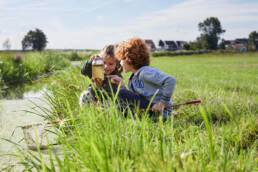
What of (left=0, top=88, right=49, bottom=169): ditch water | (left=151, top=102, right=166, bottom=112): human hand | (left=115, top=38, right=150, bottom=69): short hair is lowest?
(left=0, top=88, right=49, bottom=169): ditch water

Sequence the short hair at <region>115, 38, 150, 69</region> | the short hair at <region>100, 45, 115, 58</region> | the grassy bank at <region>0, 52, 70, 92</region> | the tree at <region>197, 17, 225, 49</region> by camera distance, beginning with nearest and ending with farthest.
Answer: the short hair at <region>115, 38, 150, 69</region>
the short hair at <region>100, 45, 115, 58</region>
the grassy bank at <region>0, 52, 70, 92</region>
the tree at <region>197, 17, 225, 49</region>

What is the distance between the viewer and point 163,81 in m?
2.72

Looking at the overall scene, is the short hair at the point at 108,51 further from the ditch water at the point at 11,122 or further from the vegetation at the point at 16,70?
the vegetation at the point at 16,70

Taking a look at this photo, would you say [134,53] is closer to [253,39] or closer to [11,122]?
[11,122]

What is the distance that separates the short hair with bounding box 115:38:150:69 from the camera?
2.93m

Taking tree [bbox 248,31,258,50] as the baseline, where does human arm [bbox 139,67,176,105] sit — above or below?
below

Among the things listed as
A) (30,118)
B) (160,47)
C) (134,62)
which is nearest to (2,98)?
(30,118)

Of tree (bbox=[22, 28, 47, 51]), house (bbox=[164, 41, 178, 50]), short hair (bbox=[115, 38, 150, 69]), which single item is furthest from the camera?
house (bbox=[164, 41, 178, 50])

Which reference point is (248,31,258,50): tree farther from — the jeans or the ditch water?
the jeans

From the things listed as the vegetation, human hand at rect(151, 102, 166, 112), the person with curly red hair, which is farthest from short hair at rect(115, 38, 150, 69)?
the vegetation

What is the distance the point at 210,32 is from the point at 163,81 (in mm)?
73266

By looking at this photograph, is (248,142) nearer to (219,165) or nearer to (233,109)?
(233,109)

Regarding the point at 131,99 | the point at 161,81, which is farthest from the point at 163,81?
the point at 131,99

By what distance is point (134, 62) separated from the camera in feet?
9.75
